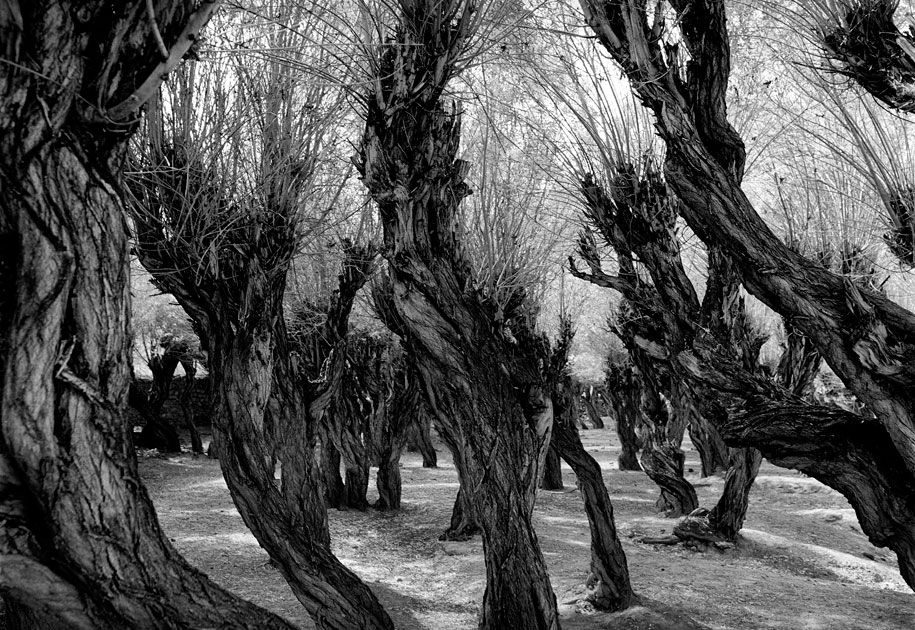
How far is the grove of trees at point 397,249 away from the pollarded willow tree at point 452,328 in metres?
0.02

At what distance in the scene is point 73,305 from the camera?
2.80m

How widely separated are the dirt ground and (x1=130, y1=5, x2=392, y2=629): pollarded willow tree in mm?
1632

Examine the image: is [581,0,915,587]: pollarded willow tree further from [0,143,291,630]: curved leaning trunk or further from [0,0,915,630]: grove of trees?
[0,143,291,630]: curved leaning trunk

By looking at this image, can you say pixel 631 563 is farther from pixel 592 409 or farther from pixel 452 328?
pixel 592 409

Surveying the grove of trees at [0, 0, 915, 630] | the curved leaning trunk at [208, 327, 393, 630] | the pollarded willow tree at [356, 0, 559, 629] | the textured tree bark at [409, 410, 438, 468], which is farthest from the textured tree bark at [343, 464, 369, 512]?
the pollarded willow tree at [356, 0, 559, 629]

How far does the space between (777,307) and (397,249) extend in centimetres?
269

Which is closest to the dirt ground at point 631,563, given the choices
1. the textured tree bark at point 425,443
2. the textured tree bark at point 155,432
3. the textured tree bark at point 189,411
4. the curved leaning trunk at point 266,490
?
the curved leaning trunk at point 266,490

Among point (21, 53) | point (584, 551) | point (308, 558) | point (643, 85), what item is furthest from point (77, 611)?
point (584, 551)

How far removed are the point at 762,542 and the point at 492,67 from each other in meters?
7.40

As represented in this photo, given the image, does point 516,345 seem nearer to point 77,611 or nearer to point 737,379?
point 737,379

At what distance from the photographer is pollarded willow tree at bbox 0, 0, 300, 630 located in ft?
8.77

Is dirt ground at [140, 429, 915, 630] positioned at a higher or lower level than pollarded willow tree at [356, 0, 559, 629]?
lower

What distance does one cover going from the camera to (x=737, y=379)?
596 centimetres

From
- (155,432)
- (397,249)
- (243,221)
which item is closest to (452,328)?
(397,249)
